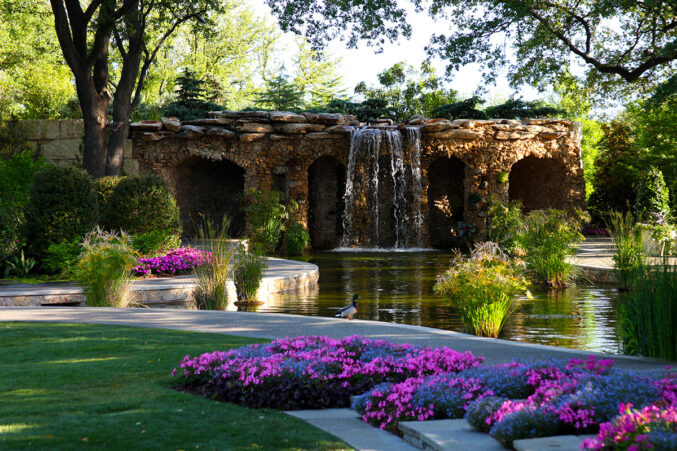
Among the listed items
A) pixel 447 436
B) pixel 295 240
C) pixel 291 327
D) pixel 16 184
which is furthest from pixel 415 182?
pixel 447 436

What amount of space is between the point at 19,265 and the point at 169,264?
239 cm

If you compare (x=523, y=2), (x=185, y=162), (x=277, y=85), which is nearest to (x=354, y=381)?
(x=523, y=2)

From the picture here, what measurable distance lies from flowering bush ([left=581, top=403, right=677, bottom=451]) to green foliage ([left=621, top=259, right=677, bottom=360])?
93.2 inches

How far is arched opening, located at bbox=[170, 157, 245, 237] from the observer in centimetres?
2092

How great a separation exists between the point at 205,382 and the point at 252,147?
1554 cm

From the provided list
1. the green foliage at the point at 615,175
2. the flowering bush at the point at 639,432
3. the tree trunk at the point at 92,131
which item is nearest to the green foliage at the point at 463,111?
the green foliage at the point at 615,175

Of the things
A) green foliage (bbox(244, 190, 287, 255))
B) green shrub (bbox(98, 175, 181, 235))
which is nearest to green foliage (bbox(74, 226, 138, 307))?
green shrub (bbox(98, 175, 181, 235))

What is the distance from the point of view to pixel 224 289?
8.56m

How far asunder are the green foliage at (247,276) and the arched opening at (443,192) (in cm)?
1365

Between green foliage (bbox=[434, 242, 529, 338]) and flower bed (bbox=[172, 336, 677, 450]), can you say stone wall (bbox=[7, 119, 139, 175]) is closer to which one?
green foliage (bbox=[434, 242, 529, 338])

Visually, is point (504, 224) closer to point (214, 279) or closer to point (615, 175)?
point (214, 279)

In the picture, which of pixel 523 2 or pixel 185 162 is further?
pixel 185 162

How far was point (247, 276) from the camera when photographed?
9.12 m

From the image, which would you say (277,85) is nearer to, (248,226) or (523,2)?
(248,226)
